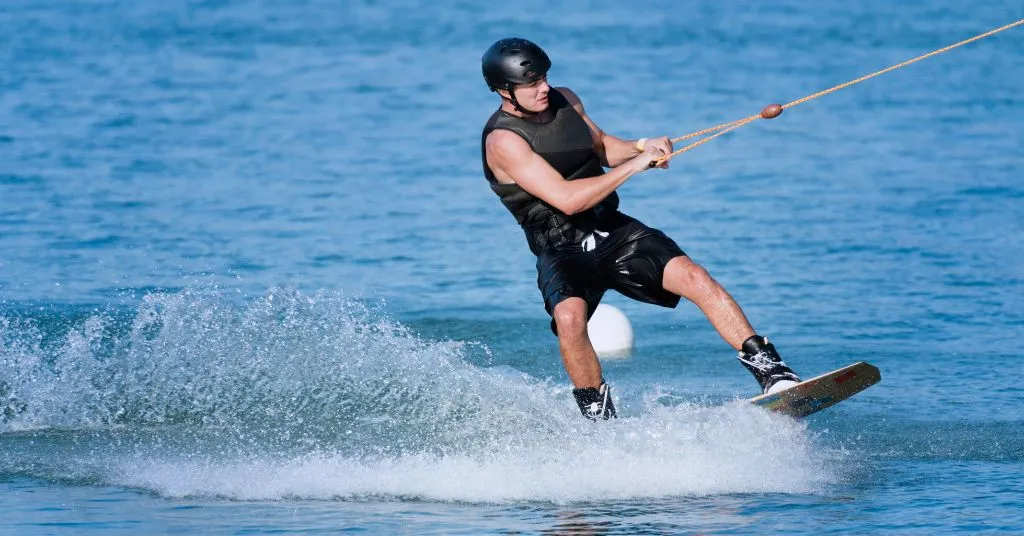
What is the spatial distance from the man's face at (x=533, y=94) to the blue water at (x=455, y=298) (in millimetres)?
1593

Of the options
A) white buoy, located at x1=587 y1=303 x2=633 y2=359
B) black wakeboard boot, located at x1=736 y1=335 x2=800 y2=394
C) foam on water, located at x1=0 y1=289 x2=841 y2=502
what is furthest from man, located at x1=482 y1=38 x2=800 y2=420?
white buoy, located at x1=587 y1=303 x2=633 y2=359

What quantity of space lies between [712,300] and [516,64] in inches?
56.9

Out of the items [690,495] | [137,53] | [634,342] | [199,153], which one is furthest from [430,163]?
[690,495]

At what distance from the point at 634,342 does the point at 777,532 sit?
462 cm

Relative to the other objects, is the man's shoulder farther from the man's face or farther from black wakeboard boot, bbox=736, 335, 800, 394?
black wakeboard boot, bbox=736, 335, 800, 394

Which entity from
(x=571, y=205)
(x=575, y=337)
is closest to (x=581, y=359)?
(x=575, y=337)

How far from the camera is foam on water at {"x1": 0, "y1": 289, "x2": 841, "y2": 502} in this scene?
707 centimetres

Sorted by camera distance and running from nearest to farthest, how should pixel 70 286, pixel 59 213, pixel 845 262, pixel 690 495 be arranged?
pixel 690 495, pixel 70 286, pixel 845 262, pixel 59 213

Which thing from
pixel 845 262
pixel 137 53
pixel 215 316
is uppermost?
pixel 137 53

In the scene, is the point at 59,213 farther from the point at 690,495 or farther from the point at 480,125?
the point at 690,495

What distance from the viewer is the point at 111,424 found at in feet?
28.3

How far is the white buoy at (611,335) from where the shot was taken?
10.5 meters

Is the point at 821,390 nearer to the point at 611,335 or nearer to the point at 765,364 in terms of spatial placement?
the point at 765,364

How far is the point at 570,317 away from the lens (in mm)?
7270
